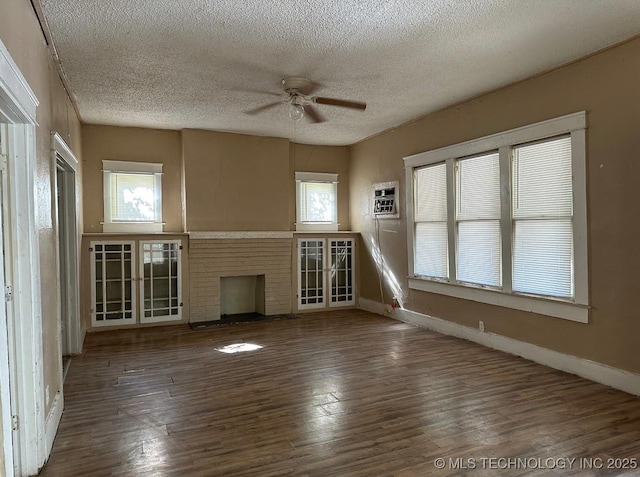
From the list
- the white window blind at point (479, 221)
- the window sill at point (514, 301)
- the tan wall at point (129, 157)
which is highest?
the tan wall at point (129, 157)

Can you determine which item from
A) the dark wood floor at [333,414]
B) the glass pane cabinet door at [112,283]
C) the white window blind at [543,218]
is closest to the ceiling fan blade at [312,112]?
the white window blind at [543,218]

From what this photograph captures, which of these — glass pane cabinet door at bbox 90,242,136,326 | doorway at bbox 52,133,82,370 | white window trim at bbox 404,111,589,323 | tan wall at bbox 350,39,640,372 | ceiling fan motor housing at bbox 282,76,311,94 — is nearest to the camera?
tan wall at bbox 350,39,640,372

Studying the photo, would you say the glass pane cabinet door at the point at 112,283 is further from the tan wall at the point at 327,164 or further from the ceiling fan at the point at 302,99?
the ceiling fan at the point at 302,99

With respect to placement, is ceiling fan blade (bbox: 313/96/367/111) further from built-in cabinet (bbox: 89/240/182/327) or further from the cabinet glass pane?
the cabinet glass pane

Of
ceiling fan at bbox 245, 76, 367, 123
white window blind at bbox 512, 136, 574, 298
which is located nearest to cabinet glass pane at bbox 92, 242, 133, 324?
ceiling fan at bbox 245, 76, 367, 123

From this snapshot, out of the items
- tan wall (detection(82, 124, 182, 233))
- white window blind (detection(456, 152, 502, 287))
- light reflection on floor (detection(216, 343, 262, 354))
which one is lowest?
light reflection on floor (detection(216, 343, 262, 354))

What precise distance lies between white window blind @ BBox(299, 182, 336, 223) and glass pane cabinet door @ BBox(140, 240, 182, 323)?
2.23m

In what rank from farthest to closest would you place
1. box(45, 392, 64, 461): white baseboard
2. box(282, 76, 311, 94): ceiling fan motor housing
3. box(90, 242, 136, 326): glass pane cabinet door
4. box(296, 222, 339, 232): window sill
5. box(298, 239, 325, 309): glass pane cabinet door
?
→ box(296, 222, 339, 232): window sill
box(298, 239, 325, 309): glass pane cabinet door
box(90, 242, 136, 326): glass pane cabinet door
box(282, 76, 311, 94): ceiling fan motor housing
box(45, 392, 64, 461): white baseboard

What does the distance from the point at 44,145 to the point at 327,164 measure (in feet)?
16.3

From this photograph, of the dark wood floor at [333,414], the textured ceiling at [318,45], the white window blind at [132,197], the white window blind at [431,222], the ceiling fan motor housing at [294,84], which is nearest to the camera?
the dark wood floor at [333,414]

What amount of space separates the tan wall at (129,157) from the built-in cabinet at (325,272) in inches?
79.9

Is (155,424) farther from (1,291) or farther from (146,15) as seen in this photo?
(146,15)

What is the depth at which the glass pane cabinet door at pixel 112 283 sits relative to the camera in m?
5.61

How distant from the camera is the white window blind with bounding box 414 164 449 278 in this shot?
5301mm
